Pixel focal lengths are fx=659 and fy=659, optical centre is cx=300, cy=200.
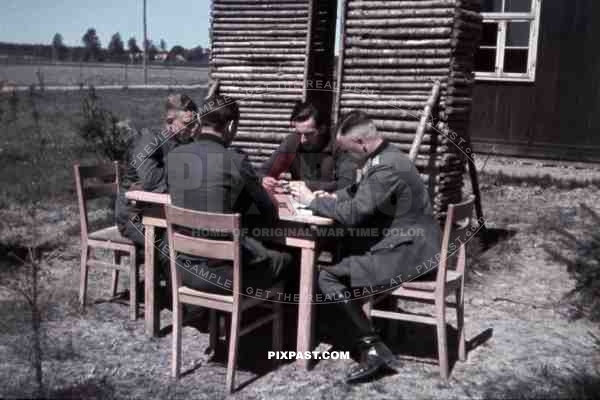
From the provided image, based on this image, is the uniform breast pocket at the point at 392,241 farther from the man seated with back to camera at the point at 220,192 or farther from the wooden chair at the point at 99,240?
the wooden chair at the point at 99,240

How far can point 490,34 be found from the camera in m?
11.9

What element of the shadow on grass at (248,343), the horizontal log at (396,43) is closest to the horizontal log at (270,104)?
the horizontal log at (396,43)

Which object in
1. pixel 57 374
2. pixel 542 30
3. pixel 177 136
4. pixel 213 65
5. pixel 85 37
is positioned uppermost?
pixel 85 37

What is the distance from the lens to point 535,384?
424cm

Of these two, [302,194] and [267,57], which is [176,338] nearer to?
[302,194]

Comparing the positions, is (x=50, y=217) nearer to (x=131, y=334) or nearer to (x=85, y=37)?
(x=131, y=334)

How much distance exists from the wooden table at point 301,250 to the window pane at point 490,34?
8.59 m

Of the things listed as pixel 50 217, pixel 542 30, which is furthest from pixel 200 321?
pixel 542 30

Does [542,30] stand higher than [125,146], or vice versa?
[542,30]

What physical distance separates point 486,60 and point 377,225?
8.86 metres

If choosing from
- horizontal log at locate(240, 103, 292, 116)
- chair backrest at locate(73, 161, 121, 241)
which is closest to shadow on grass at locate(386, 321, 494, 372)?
chair backrest at locate(73, 161, 121, 241)

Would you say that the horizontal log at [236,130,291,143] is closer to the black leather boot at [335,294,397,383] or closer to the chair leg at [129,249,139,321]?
the chair leg at [129,249,139,321]

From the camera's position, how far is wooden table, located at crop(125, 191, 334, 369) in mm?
4176

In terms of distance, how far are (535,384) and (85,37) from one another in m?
78.7
